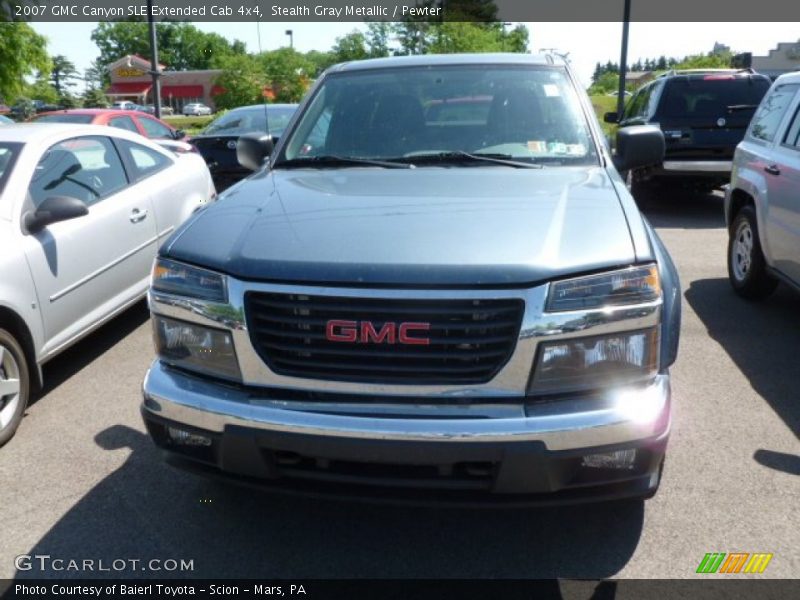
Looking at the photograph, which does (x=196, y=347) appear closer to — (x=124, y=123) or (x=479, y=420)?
(x=479, y=420)

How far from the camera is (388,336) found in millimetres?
2480

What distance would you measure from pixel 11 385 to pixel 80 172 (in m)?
1.73

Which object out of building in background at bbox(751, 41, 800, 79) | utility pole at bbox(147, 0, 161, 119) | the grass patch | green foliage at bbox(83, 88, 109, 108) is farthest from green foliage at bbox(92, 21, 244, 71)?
utility pole at bbox(147, 0, 161, 119)

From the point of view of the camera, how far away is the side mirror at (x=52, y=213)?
169 inches

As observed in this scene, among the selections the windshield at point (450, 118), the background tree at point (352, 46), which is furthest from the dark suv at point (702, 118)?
the background tree at point (352, 46)

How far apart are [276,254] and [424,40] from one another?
132 feet

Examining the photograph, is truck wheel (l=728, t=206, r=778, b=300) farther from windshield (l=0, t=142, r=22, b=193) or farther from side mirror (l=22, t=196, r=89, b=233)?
windshield (l=0, t=142, r=22, b=193)

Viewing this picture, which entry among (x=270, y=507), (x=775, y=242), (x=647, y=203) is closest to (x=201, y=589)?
(x=270, y=507)

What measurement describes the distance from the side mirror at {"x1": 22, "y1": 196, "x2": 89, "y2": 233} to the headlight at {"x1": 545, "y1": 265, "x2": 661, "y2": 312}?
313 centimetres

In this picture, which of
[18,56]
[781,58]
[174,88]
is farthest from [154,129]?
[174,88]

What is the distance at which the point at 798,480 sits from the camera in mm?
3402

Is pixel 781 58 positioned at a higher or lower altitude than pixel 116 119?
higher

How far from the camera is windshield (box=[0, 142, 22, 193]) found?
4.47 metres

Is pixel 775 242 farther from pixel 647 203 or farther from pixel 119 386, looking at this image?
pixel 647 203
